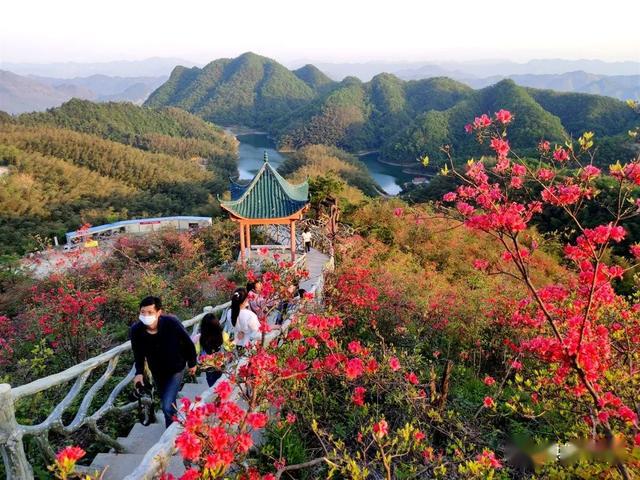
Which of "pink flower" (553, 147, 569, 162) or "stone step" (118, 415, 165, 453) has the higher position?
"pink flower" (553, 147, 569, 162)

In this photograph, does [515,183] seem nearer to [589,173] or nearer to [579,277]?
[589,173]

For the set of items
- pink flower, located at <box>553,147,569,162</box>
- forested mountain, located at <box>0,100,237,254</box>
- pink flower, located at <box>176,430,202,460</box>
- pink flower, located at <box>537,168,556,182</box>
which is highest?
pink flower, located at <box>553,147,569,162</box>

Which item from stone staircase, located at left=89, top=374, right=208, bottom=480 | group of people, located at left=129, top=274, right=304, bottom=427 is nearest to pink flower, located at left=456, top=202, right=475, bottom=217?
group of people, located at left=129, top=274, right=304, bottom=427

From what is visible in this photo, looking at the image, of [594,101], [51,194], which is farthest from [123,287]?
[594,101]

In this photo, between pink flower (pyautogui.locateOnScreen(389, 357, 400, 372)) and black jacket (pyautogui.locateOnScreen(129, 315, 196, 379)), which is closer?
black jacket (pyautogui.locateOnScreen(129, 315, 196, 379))

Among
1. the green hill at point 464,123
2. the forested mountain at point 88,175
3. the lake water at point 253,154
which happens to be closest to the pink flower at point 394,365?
the forested mountain at point 88,175

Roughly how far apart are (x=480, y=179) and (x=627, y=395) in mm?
1824

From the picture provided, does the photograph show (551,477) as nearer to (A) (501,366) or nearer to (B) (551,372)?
(B) (551,372)

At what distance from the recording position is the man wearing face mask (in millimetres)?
2992

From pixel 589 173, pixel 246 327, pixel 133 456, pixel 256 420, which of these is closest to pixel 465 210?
pixel 589 173

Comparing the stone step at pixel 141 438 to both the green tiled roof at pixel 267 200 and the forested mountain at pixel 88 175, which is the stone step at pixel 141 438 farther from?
the forested mountain at pixel 88 175

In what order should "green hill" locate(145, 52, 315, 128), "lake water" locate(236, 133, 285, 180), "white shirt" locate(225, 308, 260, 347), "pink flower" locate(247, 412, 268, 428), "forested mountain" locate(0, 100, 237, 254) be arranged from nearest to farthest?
"pink flower" locate(247, 412, 268, 428), "white shirt" locate(225, 308, 260, 347), "forested mountain" locate(0, 100, 237, 254), "lake water" locate(236, 133, 285, 180), "green hill" locate(145, 52, 315, 128)

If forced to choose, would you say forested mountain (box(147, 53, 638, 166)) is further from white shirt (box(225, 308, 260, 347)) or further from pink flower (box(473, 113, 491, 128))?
white shirt (box(225, 308, 260, 347))

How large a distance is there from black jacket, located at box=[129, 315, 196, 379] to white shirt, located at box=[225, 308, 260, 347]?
1.69 feet
